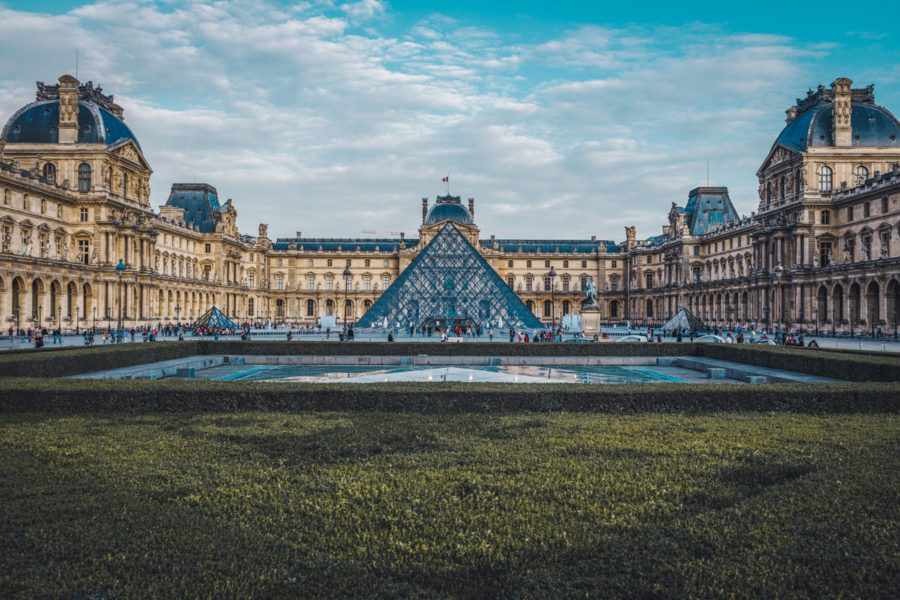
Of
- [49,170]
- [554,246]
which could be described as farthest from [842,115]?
[49,170]

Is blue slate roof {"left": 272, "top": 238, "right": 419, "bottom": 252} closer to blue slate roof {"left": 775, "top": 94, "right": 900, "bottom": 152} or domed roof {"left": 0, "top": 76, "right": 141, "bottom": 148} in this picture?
domed roof {"left": 0, "top": 76, "right": 141, "bottom": 148}

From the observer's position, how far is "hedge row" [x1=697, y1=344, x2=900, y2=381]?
1360 cm

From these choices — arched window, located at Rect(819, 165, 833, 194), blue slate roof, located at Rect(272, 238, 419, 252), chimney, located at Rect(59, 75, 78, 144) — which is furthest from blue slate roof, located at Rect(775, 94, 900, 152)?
chimney, located at Rect(59, 75, 78, 144)

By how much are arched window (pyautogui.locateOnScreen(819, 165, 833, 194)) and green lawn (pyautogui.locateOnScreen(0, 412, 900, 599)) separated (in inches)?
1580

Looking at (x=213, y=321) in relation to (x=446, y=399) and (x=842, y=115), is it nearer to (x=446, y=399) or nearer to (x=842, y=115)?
(x=446, y=399)

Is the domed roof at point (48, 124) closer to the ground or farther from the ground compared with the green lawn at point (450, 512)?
farther from the ground

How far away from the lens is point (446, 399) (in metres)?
9.50

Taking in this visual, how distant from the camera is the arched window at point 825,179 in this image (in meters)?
41.5

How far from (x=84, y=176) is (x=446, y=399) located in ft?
133

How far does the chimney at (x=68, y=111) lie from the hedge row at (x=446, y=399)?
1464 inches

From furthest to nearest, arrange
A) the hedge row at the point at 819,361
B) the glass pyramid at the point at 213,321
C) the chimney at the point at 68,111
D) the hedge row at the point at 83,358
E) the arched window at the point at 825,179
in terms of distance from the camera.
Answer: the arched window at the point at 825,179 → the glass pyramid at the point at 213,321 → the chimney at the point at 68,111 → the hedge row at the point at 819,361 → the hedge row at the point at 83,358

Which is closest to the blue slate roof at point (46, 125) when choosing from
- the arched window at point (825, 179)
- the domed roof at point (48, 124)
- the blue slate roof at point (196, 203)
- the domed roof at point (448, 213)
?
the domed roof at point (48, 124)

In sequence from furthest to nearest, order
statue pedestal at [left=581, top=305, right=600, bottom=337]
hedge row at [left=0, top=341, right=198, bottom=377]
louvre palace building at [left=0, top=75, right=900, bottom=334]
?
louvre palace building at [left=0, top=75, right=900, bottom=334] < statue pedestal at [left=581, top=305, right=600, bottom=337] < hedge row at [left=0, top=341, right=198, bottom=377]

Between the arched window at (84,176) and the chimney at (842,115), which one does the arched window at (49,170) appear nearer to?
the arched window at (84,176)
